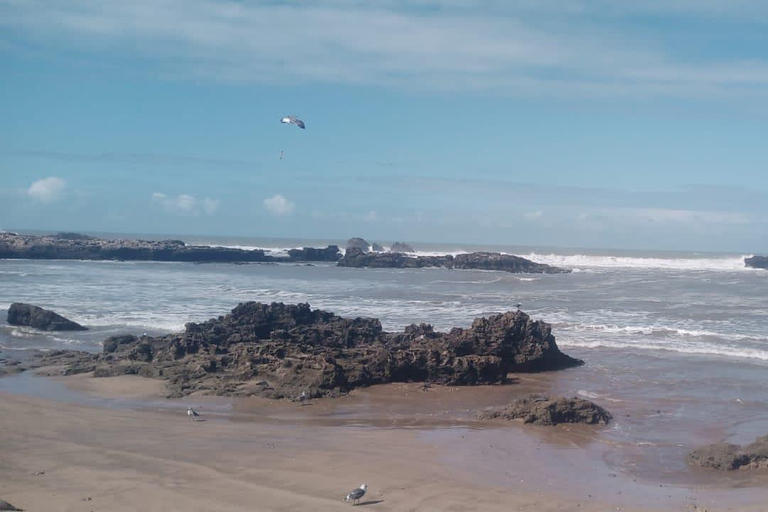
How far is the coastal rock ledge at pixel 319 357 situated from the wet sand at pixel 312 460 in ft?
2.97

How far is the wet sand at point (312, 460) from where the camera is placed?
25.7 ft

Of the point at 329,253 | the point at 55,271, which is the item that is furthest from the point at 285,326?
the point at 329,253

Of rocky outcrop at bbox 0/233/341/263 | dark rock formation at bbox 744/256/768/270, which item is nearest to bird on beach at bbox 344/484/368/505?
rocky outcrop at bbox 0/233/341/263

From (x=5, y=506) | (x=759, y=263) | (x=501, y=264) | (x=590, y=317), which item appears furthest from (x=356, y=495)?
(x=759, y=263)

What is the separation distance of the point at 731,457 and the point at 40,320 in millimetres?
17675

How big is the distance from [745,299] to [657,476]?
25874mm

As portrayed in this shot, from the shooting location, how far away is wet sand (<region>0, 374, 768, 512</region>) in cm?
783

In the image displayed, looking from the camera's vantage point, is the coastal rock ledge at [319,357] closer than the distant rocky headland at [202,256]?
Yes

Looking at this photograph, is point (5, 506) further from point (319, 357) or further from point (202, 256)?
point (202, 256)

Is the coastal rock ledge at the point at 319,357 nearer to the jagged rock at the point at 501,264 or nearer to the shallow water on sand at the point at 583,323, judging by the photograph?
the shallow water on sand at the point at 583,323

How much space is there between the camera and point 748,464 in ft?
30.3

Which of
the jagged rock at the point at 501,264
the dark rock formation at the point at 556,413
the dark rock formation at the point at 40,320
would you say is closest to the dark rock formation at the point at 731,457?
the dark rock formation at the point at 556,413

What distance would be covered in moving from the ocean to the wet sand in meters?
0.97

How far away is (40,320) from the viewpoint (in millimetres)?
20047
